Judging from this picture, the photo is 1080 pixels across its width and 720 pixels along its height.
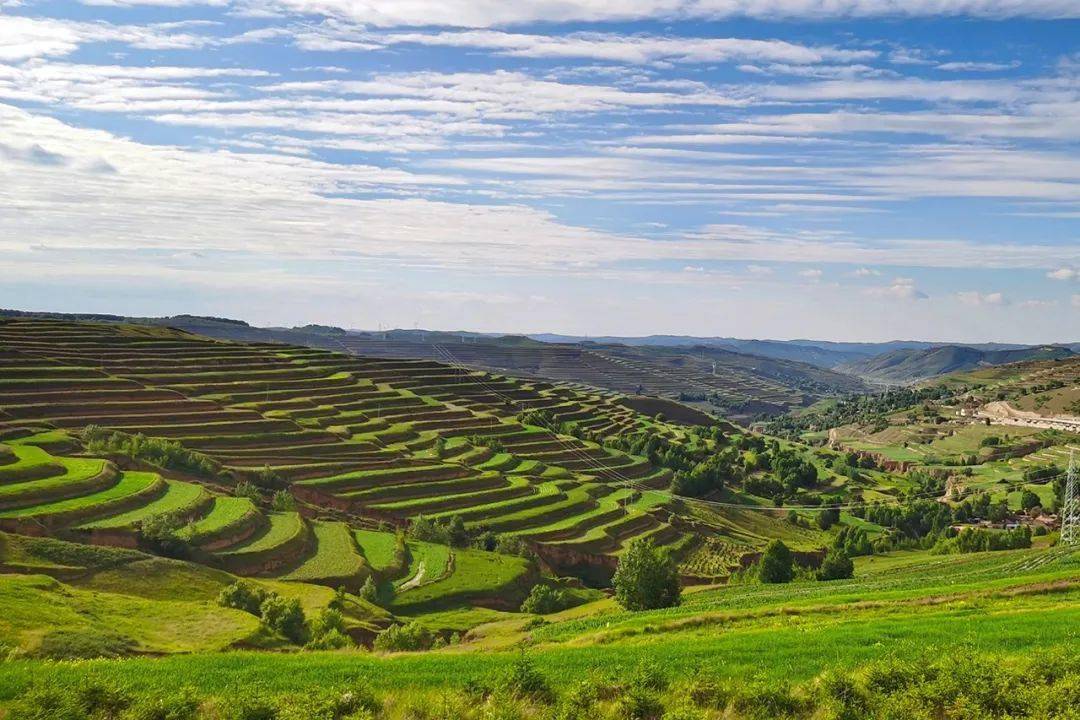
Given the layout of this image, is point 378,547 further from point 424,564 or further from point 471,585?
point 471,585

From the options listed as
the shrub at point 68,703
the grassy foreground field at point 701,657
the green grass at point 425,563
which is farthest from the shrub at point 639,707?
the green grass at point 425,563

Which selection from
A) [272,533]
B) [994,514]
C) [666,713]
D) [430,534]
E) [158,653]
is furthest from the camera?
[994,514]

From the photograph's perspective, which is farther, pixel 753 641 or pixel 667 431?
pixel 667 431

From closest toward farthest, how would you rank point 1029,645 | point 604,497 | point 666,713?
point 666,713 → point 1029,645 → point 604,497

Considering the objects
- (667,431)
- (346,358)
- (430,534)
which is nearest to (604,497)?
(430,534)

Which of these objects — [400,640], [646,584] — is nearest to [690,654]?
[400,640]

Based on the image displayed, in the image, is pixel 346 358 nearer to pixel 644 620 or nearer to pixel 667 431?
pixel 667 431

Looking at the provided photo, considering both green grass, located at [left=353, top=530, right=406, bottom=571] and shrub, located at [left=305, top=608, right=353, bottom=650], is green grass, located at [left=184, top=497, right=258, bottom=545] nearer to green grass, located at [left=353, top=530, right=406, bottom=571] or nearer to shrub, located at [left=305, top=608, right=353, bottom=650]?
green grass, located at [left=353, top=530, right=406, bottom=571]
